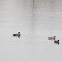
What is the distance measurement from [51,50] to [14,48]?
712 millimetres

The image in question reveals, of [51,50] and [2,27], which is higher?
[2,27]

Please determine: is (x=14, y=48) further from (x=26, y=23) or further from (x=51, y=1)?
(x=51, y=1)

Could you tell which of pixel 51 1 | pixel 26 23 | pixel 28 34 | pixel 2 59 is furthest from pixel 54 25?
pixel 51 1

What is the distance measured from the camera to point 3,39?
5.28m

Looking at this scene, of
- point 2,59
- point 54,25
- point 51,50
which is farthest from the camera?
Answer: point 54,25

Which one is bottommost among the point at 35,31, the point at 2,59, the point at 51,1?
the point at 2,59

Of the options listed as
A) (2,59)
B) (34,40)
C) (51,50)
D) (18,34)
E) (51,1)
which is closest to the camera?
(2,59)

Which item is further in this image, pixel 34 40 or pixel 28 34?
pixel 28 34

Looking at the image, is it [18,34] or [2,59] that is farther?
[18,34]

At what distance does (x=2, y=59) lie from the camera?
13.9 feet

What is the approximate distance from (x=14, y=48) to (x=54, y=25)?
213cm

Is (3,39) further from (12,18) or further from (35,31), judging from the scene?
(12,18)

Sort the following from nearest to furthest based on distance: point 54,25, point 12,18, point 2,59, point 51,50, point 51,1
A: 1. point 2,59
2. point 51,50
3. point 54,25
4. point 12,18
5. point 51,1

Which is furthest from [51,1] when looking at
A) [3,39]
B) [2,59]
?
[2,59]
